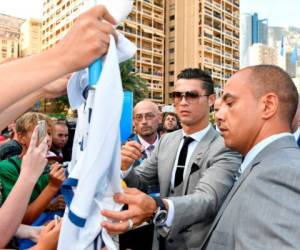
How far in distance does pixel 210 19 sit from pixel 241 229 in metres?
68.6

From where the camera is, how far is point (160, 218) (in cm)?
175

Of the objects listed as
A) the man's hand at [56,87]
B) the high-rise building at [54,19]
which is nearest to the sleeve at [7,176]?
the man's hand at [56,87]

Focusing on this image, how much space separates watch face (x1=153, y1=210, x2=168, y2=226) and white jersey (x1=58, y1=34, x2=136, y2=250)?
38cm

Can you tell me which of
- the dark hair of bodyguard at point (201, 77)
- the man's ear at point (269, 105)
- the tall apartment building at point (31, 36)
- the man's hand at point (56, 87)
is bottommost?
the man's ear at point (269, 105)

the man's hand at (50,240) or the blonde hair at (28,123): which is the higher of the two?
the blonde hair at (28,123)

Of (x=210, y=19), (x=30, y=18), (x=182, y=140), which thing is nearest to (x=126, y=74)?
(x=182, y=140)

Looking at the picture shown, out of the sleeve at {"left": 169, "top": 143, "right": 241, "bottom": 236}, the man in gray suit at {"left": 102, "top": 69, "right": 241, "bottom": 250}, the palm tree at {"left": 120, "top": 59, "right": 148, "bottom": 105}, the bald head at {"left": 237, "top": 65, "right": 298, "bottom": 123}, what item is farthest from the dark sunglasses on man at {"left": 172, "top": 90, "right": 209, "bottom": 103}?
the palm tree at {"left": 120, "top": 59, "right": 148, "bottom": 105}

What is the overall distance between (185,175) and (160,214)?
69 centimetres

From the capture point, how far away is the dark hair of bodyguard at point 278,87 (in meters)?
1.74

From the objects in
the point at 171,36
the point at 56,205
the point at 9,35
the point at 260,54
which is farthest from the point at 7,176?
the point at 260,54

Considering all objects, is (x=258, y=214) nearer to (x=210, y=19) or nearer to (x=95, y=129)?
(x=95, y=129)

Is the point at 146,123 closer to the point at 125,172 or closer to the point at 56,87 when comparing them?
the point at 125,172

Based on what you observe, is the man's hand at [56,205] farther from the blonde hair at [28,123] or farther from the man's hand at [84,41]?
the man's hand at [84,41]

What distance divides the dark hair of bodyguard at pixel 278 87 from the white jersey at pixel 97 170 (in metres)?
0.72
